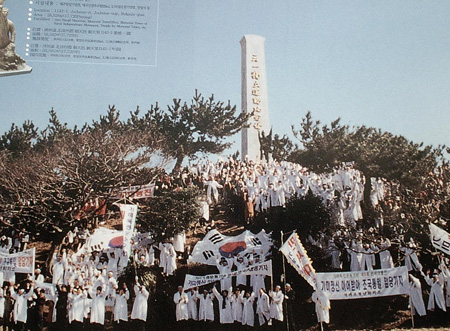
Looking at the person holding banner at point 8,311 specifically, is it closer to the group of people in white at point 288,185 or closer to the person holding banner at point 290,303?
the person holding banner at point 290,303

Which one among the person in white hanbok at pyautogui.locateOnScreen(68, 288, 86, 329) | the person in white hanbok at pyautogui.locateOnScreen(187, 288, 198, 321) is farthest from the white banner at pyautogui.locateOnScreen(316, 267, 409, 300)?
the person in white hanbok at pyautogui.locateOnScreen(68, 288, 86, 329)

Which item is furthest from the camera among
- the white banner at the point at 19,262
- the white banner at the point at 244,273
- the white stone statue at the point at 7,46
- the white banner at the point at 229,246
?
the white banner at the point at 229,246

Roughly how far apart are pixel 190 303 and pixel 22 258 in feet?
16.0

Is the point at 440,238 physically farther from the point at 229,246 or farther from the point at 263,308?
the point at 229,246

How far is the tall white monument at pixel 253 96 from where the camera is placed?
19527 millimetres

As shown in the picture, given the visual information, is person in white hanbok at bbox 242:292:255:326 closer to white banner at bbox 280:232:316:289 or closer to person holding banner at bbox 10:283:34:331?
white banner at bbox 280:232:316:289

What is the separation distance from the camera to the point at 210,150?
18.6m

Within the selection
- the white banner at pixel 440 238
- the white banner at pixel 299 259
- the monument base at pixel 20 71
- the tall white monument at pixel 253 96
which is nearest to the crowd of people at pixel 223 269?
the white banner at pixel 299 259

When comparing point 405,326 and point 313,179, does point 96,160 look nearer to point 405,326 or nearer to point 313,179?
point 313,179

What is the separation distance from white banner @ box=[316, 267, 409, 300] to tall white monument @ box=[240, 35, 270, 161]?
36.9ft

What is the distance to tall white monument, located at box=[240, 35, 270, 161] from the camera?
1953 centimetres

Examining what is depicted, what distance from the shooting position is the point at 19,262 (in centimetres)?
1043

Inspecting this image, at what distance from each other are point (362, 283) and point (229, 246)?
413 centimetres

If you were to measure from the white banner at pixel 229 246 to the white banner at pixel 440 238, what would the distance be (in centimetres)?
436
